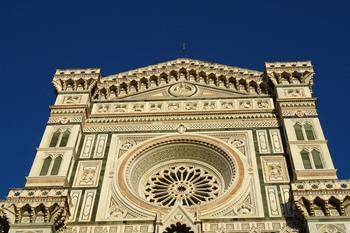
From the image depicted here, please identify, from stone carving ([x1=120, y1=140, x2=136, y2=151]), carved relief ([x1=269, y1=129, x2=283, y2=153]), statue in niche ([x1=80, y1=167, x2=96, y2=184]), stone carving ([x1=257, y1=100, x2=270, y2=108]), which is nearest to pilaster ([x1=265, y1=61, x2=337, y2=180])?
carved relief ([x1=269, y1=129, x2=283, y2=153])

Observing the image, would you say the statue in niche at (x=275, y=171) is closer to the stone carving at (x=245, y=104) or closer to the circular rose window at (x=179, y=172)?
the circular rose window at (x=179, y=172)

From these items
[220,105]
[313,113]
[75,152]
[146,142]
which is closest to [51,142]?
[75,152]

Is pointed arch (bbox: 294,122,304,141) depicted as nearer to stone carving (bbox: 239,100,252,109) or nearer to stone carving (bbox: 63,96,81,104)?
stone carving (bbox: 239,100,252,109)

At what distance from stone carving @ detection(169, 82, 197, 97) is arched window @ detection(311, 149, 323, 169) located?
5.14 meters

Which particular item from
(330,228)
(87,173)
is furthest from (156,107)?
(330,228)

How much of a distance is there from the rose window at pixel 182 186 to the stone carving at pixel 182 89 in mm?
3302

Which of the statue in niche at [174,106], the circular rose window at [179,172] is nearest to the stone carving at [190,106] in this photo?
the statue in niche at [174,106]

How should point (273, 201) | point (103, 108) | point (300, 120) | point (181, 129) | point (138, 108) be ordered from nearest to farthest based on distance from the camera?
point (273, 201) → point (300, 120) → point (181, 129) → point (138, 108) → point (103, 108)

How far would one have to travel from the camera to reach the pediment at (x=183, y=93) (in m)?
18.5

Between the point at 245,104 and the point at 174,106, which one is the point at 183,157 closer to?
the point at 174,106

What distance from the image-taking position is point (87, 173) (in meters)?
15.3

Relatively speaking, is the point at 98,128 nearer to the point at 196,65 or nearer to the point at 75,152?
the point at 75,152

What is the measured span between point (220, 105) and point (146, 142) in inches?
118

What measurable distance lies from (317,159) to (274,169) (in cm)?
115
